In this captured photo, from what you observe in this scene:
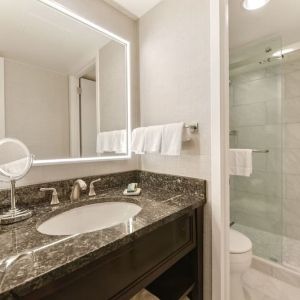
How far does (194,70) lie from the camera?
3.68 feet

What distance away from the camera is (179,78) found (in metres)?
1.20

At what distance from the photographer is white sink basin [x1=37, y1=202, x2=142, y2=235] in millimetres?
939

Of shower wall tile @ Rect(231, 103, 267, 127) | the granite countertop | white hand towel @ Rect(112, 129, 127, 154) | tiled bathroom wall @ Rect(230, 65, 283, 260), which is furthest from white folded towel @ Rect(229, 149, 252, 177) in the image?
white hand towel @ Rect(112, 129, 127, 154)

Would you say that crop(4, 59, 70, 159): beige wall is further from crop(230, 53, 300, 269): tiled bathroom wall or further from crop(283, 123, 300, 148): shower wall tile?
crop(283, 123, 300, 148): shower wall tile

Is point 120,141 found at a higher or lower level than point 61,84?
lower

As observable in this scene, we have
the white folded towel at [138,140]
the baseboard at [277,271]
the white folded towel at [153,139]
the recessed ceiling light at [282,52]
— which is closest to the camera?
the white folded towel at [153,139]

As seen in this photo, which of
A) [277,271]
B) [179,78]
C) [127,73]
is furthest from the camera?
[277,271]

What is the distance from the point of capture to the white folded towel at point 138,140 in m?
1.30

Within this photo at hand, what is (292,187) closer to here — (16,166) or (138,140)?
(138,140)

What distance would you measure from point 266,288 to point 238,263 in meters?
0.46

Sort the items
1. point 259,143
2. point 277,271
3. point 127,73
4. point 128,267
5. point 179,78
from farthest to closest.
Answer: point 259,143 < point 277,271 < point 127,73 < point 179,78 < point 128,267

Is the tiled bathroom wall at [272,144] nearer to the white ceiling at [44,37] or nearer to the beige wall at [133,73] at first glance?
the beige wall at [133,73]

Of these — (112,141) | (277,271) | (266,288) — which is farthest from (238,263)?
(112,141)

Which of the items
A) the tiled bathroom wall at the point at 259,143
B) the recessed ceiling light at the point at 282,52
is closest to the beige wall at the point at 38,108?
the tiled bathroom wall at the point at 259,143
